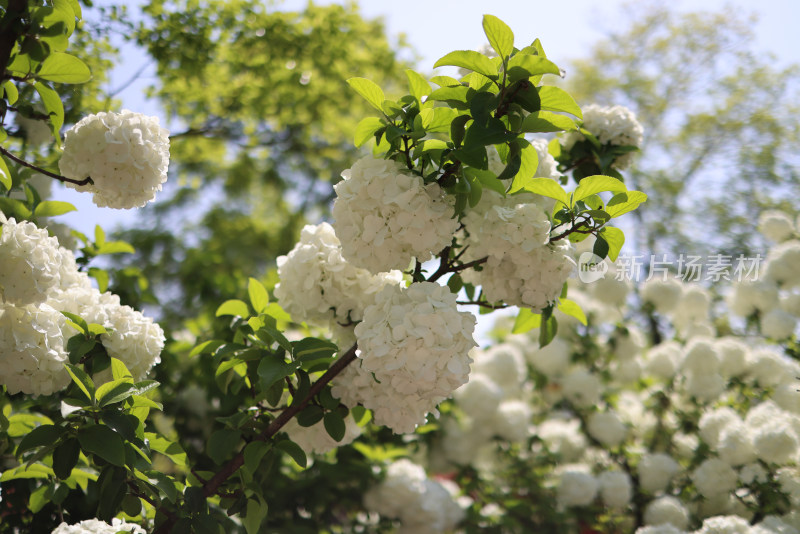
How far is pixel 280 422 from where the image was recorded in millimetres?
1551

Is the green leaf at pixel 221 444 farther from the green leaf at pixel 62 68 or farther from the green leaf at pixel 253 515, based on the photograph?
the green leaf at pixel 62 68

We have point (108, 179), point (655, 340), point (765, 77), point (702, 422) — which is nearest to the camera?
Result: point (108, 179)

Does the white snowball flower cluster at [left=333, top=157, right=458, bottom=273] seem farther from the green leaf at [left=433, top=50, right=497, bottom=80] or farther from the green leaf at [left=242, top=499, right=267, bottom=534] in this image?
the green leaf at [left=242, top=499, right=267, bottom=534]

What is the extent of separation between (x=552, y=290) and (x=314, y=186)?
28.1ft

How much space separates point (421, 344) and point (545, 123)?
537 millimetres

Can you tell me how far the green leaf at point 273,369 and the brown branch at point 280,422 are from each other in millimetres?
95

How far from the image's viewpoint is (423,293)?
1294 millimetres

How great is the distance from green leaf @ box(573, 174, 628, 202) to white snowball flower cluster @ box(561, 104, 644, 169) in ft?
1.86

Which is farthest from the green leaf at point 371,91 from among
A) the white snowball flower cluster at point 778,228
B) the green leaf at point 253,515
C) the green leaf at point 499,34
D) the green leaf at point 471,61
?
the white snowball flower cluster at point 778,228

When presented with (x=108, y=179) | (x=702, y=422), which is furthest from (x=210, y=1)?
(x=702, y=422)

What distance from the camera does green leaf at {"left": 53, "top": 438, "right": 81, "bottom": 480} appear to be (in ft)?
4.32

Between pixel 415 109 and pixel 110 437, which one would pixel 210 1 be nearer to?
pixel 415 109

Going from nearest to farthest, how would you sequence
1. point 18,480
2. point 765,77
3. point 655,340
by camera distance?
point 18,480 < point 655,340 < point 765,77

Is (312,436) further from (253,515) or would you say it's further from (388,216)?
(388,216)
